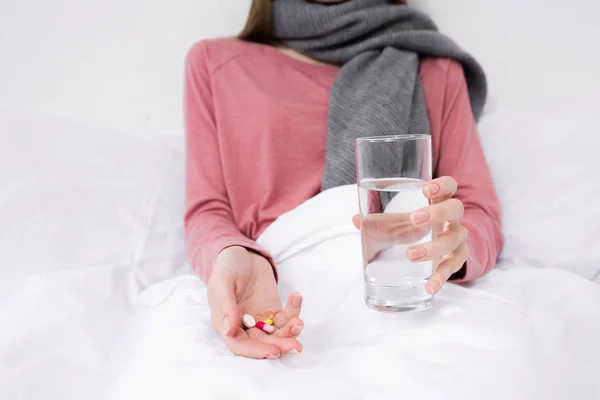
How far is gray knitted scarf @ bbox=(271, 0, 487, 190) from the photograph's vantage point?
3.32ft

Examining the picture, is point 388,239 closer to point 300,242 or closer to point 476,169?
point 300,242

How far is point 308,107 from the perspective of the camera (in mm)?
1059

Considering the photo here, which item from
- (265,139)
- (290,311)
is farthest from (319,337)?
(265,139)

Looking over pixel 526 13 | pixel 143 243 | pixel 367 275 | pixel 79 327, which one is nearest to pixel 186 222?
pixel 143 243

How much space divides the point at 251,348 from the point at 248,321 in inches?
2.5

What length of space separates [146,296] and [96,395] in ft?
0.80

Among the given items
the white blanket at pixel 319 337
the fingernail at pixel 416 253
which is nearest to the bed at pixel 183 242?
the white blanket at pixel 319 337

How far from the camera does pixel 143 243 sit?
1.00 m

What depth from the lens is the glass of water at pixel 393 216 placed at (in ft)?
1.95

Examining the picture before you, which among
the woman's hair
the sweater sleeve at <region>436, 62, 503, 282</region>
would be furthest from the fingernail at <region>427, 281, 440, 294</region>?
the woman's hair

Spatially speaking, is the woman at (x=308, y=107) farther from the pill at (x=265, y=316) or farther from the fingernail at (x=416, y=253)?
the fingernail at (x=416, y=253)

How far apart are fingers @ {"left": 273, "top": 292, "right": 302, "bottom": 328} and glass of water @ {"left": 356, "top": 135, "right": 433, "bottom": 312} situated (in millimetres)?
84

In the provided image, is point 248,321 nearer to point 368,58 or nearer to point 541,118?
point 368,58

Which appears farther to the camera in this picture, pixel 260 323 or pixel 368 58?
pixel 368 58
